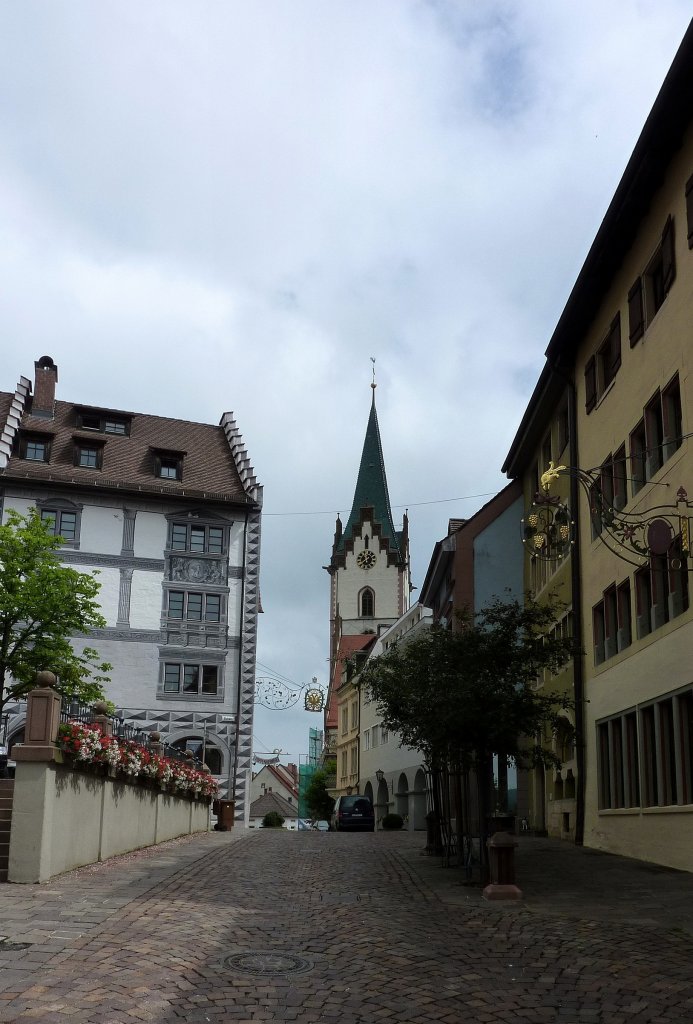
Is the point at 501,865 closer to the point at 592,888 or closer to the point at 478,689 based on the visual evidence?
the point at 592,888

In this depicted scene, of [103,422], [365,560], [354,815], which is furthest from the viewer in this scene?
[365,560]

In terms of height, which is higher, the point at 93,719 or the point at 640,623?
the point at 640,623

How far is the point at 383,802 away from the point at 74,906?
53204 millimetres

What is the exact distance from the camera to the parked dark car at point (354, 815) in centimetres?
4662

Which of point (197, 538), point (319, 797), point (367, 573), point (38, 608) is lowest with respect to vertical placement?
point (319, 797)

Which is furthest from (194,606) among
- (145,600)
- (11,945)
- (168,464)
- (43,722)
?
(11,945)

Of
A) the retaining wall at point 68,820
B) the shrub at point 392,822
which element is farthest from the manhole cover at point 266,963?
the shrub at point 392,822

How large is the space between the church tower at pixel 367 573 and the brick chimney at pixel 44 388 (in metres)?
60.5

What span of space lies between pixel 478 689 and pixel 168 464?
31.3 meters

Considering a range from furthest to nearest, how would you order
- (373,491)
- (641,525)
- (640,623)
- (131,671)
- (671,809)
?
(373,491) < (131,671) < (640,623) < (671,809) < (641,525)

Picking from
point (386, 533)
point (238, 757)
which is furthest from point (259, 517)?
point (386, 533)

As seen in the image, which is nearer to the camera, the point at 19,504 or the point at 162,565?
the point at 19,504

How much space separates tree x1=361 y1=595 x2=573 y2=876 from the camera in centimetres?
1606

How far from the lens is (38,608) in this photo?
30438 millimetres
